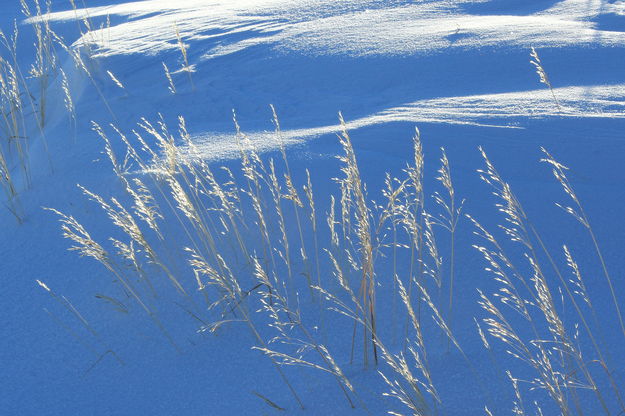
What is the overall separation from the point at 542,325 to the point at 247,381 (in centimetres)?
93

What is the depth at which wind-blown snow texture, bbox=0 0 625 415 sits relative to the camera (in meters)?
1.79

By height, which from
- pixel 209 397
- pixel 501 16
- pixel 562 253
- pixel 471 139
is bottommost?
pixel 209 397

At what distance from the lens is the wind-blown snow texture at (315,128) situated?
5.87ft

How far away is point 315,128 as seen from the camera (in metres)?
2.99

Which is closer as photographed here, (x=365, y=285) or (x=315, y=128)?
(x=365, y=285)

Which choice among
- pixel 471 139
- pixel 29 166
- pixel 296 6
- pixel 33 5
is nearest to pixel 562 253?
pixel 471 139

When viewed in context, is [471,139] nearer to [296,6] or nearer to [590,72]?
[590,72]

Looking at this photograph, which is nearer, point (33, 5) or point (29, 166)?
point (29, 166)

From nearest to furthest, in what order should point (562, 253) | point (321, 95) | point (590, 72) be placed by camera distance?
point (562, 253) → point (590, 72) → point (321, 95)

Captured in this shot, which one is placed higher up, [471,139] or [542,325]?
[471,139]

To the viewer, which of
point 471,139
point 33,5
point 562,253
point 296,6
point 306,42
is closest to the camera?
point 562,253

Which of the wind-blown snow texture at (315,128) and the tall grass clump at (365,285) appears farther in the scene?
the wind-blown snow texture at (315,128)

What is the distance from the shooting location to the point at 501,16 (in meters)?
4.42

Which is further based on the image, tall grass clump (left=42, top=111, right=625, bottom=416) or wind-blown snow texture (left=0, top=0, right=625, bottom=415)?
wind-blown snow texture (left=0, top=0, right=625, bottom=415)
